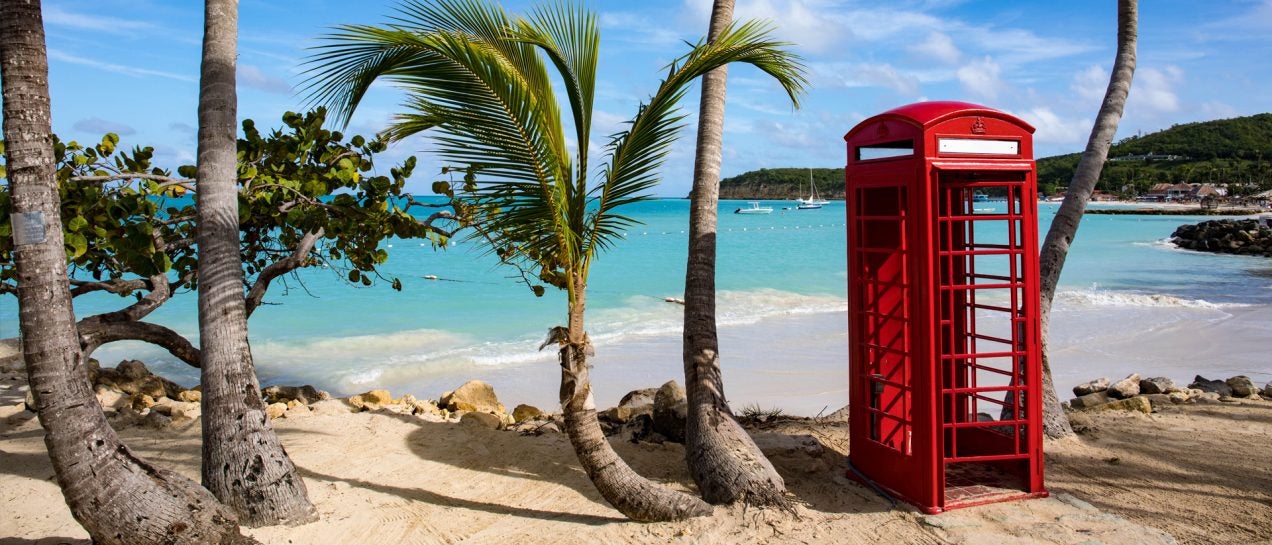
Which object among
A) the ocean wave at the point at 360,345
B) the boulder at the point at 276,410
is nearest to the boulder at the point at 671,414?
the boulder at the point at 276,410

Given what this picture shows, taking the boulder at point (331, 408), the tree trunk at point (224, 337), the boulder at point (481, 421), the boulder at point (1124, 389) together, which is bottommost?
the boulder at point (1124, 389)

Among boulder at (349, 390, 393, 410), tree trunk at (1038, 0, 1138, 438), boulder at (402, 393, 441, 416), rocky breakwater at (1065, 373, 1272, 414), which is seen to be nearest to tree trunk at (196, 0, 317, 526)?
boulder at (349, 390, 393, 410)

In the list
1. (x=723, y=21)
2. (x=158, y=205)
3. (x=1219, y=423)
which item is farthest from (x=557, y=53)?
(x=1219, y=423)

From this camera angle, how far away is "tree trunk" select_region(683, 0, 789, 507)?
5402mm

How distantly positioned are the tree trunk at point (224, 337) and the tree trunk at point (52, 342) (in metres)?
0.55

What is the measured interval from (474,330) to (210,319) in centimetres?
1278

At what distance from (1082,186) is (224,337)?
670cm

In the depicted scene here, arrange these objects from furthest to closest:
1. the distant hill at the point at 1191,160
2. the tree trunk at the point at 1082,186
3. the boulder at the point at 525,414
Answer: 1. the distant hill at the point at 1191,160
2. the boulder at the point at 525,414
3. the tree trunk at the point at 1082,186

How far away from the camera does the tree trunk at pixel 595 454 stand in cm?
446

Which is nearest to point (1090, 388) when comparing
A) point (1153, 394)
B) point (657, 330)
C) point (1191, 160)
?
point (1153, 394)

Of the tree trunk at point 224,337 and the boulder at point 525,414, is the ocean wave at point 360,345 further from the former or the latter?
the tree trunk at point 224,337

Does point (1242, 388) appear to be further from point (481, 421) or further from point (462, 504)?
point (462, 504)

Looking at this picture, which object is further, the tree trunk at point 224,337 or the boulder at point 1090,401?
the boulder at point 1090,401

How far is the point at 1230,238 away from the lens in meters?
37.5
